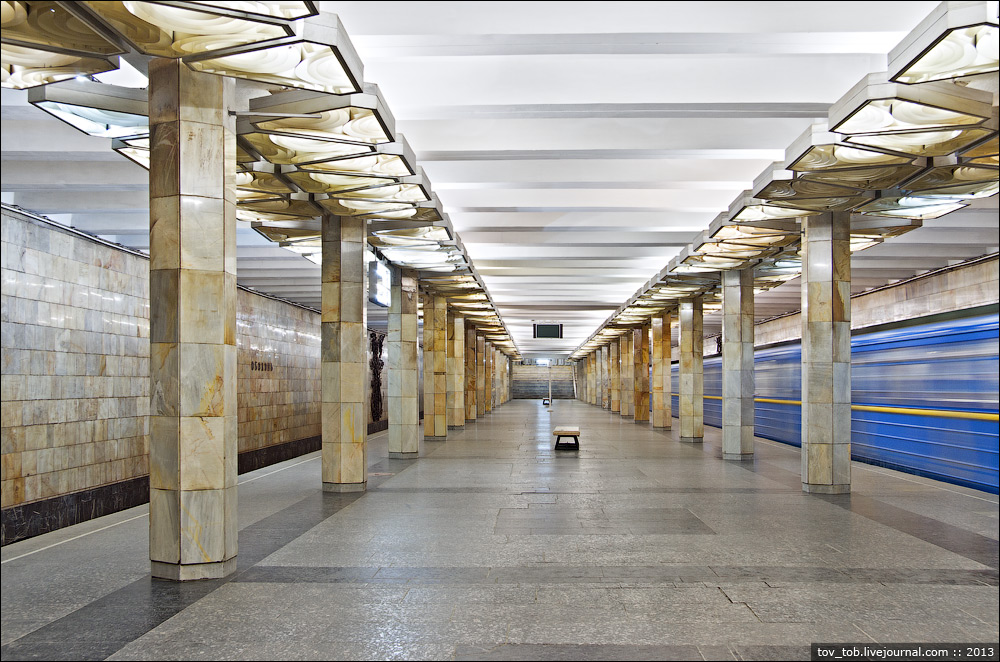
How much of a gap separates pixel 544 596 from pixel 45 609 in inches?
163

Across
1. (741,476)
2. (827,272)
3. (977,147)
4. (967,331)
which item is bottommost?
(741,476)

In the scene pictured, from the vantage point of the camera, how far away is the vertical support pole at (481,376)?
42.3 meters

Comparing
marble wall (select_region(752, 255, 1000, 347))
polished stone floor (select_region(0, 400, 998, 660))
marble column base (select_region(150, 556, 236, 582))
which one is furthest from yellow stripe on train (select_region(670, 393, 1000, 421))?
marble column base (select_region(150, 556, 236, 582))

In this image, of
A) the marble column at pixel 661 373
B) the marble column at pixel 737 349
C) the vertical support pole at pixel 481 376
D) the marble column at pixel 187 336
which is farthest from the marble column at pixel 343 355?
the vertical support pole at pixel 481 376

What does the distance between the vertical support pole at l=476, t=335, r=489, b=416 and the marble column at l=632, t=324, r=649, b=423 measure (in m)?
9.56

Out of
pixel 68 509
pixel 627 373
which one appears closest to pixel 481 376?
pixel 627 373

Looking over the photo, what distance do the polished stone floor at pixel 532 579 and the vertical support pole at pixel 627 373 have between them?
2715cm

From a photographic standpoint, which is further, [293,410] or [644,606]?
[293,410]

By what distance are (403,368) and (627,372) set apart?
2431 centimetres

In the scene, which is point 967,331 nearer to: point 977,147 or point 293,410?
point 977,147

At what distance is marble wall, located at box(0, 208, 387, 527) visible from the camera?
12531 mm

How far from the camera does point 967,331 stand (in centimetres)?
1251

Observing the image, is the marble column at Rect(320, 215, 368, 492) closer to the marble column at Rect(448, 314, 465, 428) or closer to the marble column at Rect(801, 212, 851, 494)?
the marble column at Rect(801, 212, 851, 494)

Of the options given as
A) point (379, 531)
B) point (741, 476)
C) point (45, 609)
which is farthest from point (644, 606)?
point (741, 476)
